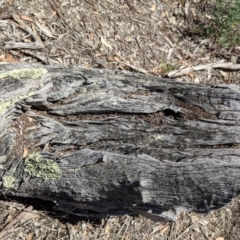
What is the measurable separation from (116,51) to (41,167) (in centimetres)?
194

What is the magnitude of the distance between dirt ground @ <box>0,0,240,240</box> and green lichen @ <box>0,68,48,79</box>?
0.89m

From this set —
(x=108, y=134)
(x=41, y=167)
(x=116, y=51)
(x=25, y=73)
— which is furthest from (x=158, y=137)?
(x=116, y=51)

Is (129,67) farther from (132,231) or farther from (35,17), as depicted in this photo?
(132,231)

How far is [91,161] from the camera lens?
9.20 ft

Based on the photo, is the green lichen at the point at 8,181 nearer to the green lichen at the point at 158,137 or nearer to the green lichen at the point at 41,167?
the green lichen at the point at 41,167

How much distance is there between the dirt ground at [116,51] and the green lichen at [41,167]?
0.60 m

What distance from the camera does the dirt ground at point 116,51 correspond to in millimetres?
3613

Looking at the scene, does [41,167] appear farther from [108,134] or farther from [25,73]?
[25,73]

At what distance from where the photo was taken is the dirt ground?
3613mm

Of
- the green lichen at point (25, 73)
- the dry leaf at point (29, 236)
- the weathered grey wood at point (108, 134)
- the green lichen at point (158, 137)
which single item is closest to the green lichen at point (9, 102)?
the weathered grey wood at point (108, 134)

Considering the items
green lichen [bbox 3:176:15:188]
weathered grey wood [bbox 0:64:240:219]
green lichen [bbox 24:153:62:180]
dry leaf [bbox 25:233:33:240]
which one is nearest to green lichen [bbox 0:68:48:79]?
weathered grey wood [bbox 0:64:240:219]

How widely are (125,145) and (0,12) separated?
189 cm

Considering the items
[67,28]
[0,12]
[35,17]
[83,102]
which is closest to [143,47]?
[67,28]

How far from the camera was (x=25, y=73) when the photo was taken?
291 cm
